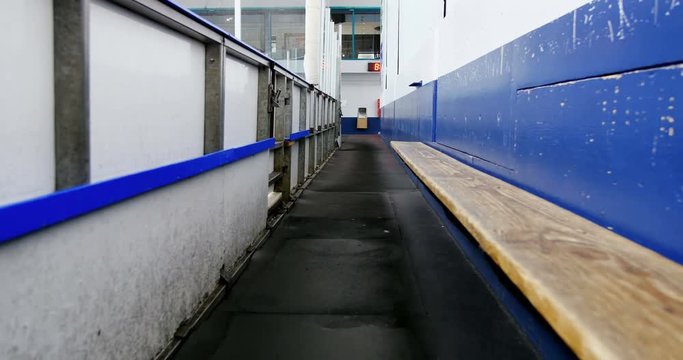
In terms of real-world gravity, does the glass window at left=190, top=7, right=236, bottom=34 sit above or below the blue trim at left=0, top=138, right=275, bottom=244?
above

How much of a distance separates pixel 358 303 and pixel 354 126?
68.0 feet

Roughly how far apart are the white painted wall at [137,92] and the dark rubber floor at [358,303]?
2.59 ft

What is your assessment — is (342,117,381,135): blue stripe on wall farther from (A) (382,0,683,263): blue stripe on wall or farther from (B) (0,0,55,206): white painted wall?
(B) (0,0,55,206): white painted wall

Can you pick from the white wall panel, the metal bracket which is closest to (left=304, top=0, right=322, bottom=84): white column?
the white wall panel

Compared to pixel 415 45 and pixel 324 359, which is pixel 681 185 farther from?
Answer: pixel 415 45

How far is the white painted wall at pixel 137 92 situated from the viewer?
1498mm

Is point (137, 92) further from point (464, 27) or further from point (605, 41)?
point (464, 27)

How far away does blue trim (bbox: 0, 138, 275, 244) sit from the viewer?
1033mm

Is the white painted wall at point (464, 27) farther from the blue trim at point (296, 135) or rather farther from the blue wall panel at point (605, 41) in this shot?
the blue trim at point (296, 135)

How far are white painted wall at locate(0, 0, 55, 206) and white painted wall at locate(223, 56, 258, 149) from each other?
59.3 inches

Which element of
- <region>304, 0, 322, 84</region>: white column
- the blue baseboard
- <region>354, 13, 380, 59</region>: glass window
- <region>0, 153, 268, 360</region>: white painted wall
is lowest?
the blue baseboard

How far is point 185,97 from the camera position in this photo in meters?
2.22

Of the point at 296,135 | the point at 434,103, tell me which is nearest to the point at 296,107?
the point at 296,135

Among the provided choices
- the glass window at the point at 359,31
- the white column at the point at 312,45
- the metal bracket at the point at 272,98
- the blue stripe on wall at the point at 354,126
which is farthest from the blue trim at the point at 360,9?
the metal bracket at the point at 272,98
